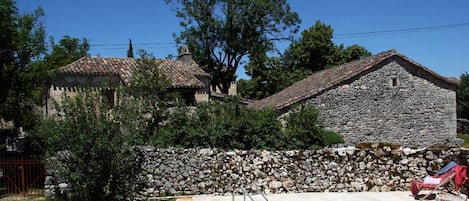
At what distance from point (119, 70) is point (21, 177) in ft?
33.2

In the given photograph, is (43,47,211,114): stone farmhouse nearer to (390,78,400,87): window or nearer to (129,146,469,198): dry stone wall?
(129,146,469,198): dry stone wall

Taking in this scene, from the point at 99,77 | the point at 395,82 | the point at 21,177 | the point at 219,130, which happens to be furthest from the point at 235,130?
the point at 99,77

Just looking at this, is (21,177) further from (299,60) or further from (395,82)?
(299,60)

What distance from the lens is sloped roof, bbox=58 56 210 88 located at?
939 inches

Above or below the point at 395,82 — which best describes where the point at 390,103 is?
below

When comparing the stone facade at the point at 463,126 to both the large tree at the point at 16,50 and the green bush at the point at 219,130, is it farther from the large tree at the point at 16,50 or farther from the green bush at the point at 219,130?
the large tree at the point at 16,50

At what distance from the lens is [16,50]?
58.8ft

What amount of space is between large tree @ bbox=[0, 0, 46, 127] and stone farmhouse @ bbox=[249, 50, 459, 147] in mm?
10993

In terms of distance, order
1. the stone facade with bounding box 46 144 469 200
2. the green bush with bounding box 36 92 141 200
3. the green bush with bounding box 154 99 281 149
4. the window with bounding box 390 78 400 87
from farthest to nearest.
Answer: the window with bounding box 390 78 400 87
the green bush with bounding box 154 99 281 149
the stone facade with bounding box 46 144 469 200
the green bush with bounding box 36 92 141 200

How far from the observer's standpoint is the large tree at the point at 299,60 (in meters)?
43.1

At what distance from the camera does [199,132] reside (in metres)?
15.9

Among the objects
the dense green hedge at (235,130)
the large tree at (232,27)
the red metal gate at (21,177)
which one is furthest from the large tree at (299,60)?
the red metal gate at (21,177)

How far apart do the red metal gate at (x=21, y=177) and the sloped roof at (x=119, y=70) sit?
785cm

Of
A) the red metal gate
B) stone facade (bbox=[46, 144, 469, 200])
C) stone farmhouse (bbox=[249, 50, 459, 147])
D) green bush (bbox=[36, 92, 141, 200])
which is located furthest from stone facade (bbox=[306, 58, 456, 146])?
the red metal gate
